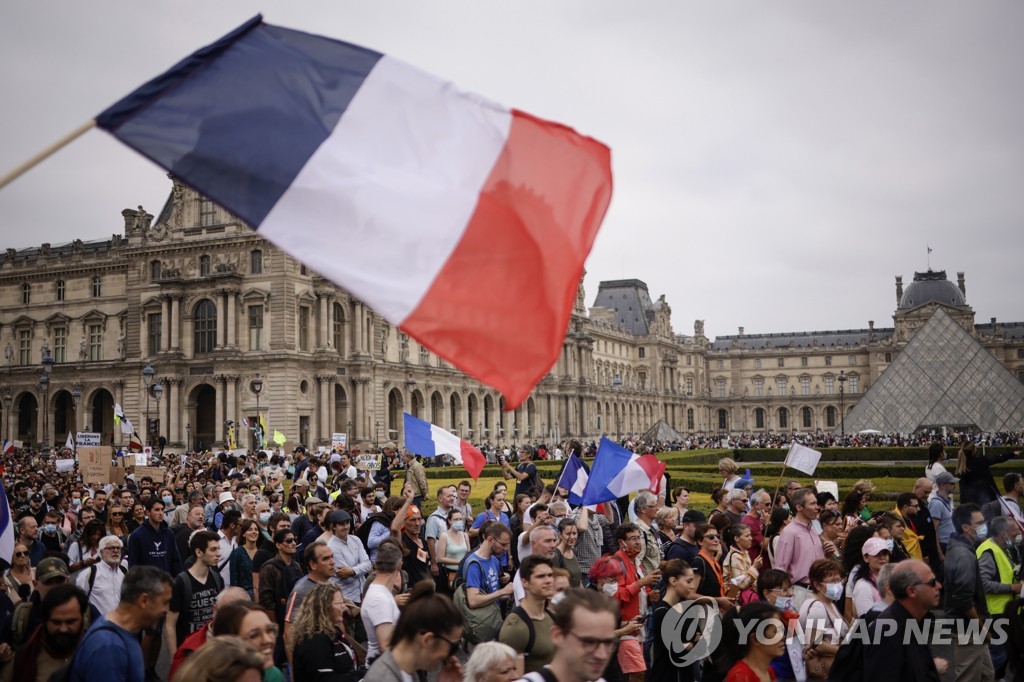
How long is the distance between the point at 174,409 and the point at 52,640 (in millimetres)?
44265

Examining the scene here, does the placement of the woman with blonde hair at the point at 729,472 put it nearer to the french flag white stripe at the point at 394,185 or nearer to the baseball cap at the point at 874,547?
the baseball cap at the point at 874,547

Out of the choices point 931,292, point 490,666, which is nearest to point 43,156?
point 490,666

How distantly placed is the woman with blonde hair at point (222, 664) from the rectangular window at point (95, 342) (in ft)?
182

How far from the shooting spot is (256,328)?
154ft

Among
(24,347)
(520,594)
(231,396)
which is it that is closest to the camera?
(520,594)

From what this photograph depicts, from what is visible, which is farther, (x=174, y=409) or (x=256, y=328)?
(x=256, y=328)

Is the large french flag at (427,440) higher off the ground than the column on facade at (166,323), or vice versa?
the column on facade at (166,323)

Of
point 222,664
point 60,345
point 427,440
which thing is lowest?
point 222,664

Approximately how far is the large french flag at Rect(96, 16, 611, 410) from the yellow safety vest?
5.32 metres

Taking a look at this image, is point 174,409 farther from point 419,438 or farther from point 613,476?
point 613,476

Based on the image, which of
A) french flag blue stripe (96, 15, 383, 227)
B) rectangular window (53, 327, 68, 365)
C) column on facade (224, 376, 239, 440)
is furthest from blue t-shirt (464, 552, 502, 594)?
rectangular window (53, 327, 68, 365)

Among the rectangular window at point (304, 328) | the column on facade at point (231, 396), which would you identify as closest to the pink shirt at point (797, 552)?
the column on facade at point (231, 396)

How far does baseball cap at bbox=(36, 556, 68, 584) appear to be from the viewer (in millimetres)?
6473

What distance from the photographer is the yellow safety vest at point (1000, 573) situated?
302 inches
